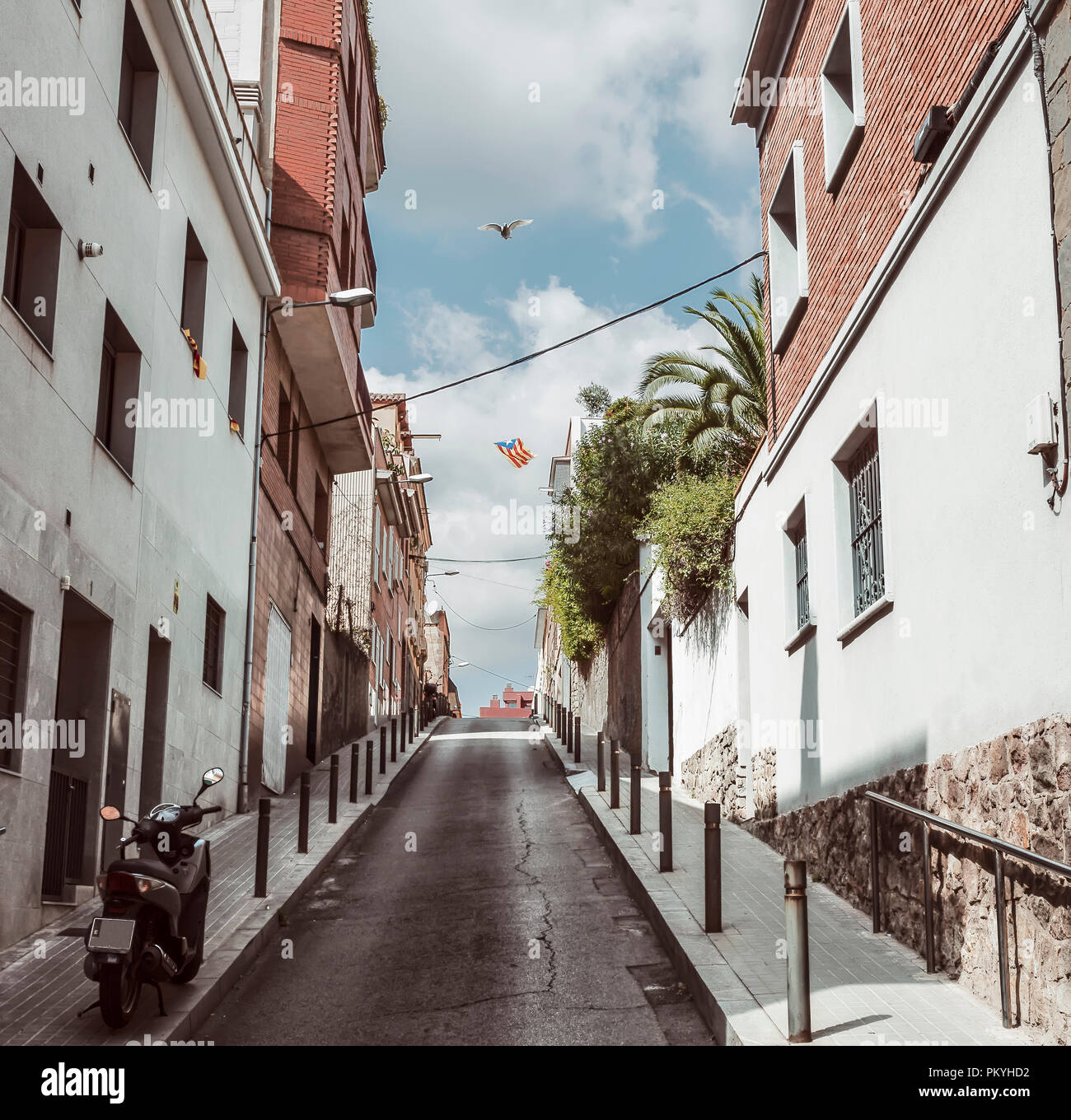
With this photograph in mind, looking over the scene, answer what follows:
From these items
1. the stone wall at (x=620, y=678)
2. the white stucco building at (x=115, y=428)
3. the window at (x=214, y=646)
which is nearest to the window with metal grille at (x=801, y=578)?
the white stucco building at (x=115, y=428)

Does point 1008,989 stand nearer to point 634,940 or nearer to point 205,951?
point 634,940

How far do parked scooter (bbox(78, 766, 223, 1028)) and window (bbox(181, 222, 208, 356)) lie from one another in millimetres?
7616

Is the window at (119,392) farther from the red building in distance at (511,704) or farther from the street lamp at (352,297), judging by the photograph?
the red building in distance at (511,704)

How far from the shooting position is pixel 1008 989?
6.22 meters

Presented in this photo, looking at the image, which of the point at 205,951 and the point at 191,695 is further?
the point at 191,695

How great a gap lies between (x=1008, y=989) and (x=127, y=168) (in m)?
9.70

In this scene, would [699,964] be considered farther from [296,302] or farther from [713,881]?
[296,302]

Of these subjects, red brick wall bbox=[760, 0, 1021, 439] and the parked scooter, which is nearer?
the parked scooter

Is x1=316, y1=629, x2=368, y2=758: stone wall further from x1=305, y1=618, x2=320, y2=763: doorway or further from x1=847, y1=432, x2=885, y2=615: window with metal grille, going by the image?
x1=847, y1=432, x2=885, y2=615: window with metal grille

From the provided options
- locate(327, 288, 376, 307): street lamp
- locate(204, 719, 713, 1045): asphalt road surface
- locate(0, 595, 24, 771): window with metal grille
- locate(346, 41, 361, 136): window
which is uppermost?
locate(346, 41, 361, 136): window

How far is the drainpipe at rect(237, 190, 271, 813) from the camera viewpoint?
16422 mm

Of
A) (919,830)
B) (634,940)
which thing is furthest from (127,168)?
(919,830)

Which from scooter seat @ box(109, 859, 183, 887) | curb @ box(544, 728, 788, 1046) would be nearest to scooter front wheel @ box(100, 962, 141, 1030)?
scooter seat @ box(109, 859, 183, 887)

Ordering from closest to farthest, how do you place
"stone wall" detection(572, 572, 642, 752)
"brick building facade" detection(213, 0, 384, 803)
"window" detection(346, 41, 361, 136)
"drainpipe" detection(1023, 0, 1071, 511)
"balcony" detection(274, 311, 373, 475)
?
"drainpipe" detection(1023, 0, 1071, 511) → "brick building facade" detection(213, 0, 384, 803) → "balcony" detection(274, 311, 373, 475) → "window" detection(346, 41, 361, 136) → "stone wall" detection(572, 572, 642, 752)
